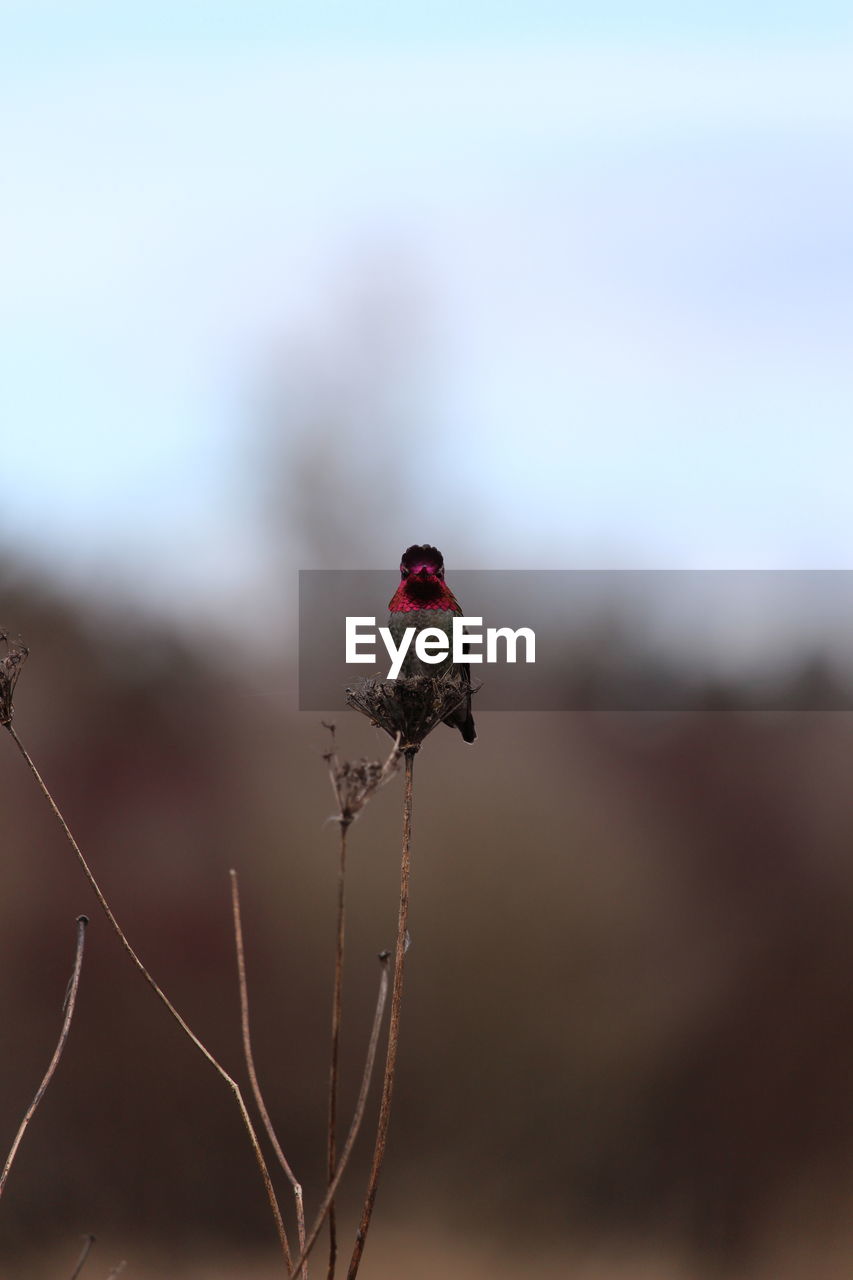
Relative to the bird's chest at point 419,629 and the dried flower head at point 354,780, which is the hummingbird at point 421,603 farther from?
the dried flower head at point 354,780

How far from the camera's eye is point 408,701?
2623 mm

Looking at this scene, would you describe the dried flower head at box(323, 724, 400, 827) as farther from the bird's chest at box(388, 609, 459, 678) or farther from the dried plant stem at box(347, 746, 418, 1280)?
the bird's chest at box(388, 609, 459, 678)

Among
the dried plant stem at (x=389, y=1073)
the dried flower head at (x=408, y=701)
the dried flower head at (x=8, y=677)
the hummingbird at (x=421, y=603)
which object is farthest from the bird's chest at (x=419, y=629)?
the dried flower head at (x=8, y=677)

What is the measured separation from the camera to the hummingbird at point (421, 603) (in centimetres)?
295

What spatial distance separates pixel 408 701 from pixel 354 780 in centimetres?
80

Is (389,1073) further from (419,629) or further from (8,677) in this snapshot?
(419,629)

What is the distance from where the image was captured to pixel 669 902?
998cm

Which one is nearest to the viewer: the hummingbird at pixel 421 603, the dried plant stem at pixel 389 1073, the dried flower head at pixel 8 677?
the dried plant stem at pixel 389 1073

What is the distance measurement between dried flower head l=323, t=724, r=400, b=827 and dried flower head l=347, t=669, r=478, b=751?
65 centimetres

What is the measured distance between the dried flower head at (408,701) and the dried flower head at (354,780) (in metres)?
0.65

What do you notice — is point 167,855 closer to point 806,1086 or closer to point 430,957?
point 430,957

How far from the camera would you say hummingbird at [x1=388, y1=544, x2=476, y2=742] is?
2.95m

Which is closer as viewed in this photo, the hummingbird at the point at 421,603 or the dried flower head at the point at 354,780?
the dried flower head at the point at 354,780

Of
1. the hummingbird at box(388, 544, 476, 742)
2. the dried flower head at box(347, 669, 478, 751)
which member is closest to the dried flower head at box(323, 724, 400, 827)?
the dried flower head at box(347, 669, 478, 751)
